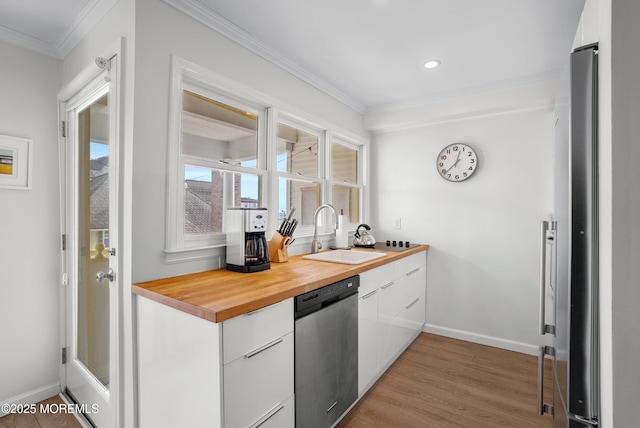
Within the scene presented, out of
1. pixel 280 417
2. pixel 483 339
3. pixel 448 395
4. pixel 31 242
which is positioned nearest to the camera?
pixel 280 417

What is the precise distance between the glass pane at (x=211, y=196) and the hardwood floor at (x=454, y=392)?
1.50 meters

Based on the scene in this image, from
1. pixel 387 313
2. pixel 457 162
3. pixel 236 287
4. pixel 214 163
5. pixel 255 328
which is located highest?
pixel 457 162

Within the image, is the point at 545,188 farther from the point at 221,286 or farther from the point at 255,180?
the point at 221,286

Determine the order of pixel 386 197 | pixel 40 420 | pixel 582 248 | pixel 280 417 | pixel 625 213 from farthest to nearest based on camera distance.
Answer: pixel 386 197, pixel 40 420, pixel 280 417, pixel 582 248, pixel 625 213

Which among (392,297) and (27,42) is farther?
(392,297)

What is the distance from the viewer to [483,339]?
3000 millimetres

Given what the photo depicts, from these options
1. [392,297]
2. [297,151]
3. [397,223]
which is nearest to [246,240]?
[297,151]

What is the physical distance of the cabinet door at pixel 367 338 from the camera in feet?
6.61

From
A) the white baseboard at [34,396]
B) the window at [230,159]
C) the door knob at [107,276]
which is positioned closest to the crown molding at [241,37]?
the window at [230,159]

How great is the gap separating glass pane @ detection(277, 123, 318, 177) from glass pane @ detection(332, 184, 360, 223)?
1.58 ft

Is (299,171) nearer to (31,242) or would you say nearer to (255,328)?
(255,328)

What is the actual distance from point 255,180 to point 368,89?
1512mm

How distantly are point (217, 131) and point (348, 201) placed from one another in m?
1.81

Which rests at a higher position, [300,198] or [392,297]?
[300,198]
